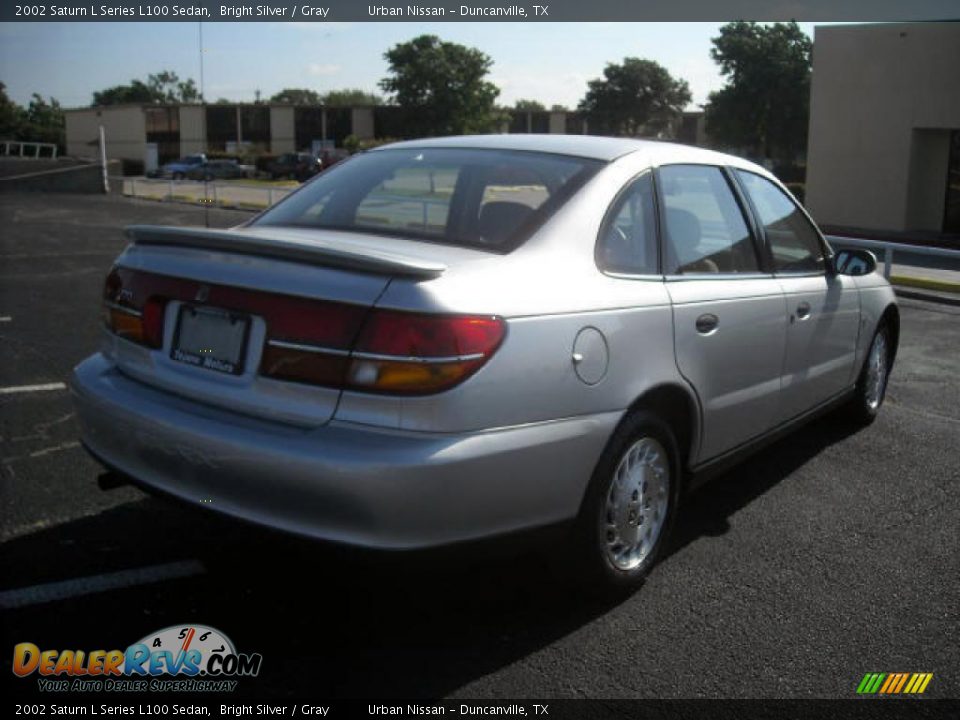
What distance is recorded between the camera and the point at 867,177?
77.9ft

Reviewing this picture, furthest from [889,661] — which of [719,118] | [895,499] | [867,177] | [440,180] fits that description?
[719,118]

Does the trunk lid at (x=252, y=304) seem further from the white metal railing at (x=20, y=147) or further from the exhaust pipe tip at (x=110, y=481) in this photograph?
the white metal railing at (x=20, y=147)

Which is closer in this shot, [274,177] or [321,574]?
[321,574]

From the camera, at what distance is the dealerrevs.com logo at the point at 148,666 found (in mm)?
2955

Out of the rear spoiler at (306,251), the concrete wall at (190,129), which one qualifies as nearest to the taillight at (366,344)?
the rear spoiler at (306,251)

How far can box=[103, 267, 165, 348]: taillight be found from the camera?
11.2ft

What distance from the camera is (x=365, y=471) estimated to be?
2.79 meters

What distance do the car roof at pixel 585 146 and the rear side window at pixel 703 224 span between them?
0.07 metres

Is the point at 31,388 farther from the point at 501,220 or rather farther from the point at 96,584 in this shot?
the point at 501,220

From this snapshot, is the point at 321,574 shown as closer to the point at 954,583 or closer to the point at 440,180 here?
the point at 440,180

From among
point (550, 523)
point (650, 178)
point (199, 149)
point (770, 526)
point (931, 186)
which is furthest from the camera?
point (199, 149)

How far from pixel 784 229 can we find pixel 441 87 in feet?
282

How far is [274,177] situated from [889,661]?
194ft

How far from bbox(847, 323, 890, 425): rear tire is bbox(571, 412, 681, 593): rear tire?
102 inches
